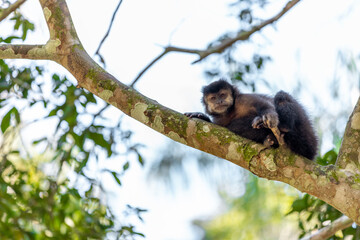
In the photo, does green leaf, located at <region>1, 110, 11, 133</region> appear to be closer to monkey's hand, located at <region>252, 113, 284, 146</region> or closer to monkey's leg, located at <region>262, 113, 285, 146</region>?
monkey's hand, located at <region>252, 113, 284, 146</region>

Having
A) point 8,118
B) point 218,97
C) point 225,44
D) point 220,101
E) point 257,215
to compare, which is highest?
point 225,44

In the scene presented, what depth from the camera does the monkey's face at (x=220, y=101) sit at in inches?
236

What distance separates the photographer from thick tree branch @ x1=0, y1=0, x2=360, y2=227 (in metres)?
3.55

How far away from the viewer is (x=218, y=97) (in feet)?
20.2

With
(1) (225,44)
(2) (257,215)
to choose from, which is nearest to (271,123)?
(1) (225,44)

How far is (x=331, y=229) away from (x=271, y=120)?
172 centimetres

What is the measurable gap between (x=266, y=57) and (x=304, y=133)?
2.22 metres

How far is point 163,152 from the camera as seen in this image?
909 centimetres

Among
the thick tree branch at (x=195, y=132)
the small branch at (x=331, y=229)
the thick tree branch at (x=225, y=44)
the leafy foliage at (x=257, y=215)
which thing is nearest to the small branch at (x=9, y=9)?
the thick tree branch at (x=195, y=132)

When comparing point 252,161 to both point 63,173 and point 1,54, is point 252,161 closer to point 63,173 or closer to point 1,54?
point 1,54

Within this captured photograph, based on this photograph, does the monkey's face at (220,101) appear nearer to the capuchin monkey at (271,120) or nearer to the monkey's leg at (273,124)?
the capuchin monkey at (271,120)

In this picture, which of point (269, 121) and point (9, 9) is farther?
point (9, 9)

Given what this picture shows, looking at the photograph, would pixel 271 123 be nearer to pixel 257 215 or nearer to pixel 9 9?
pixel 9 9

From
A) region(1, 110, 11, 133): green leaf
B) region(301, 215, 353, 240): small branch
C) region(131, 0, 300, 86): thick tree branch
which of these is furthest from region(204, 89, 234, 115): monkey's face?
region(1, 110, 11, 133): green leaf
